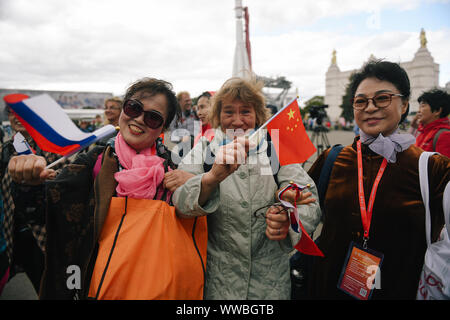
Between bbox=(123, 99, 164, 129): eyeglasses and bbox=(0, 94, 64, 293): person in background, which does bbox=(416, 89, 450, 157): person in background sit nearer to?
bbox=(123, 99, 164, 129): eyeglasses

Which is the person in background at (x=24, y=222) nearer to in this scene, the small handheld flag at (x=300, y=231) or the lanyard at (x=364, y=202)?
the small handheld flag at (x=300, y=231)

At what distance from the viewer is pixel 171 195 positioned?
138 centimetres

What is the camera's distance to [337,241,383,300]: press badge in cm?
145

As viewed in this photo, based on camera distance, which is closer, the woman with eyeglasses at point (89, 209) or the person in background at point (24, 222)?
the woman with eyeglasses at point (89, 209)

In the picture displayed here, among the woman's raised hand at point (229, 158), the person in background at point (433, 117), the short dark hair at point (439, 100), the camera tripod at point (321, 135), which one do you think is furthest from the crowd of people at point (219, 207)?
the camera tripod at point (321, 135)

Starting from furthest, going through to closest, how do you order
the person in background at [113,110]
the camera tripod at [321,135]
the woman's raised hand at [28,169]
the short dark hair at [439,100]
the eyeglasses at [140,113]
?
the camera tripod at [321,135]
the person in background at [113,110]
the short dark hair at [439,100]
the eyeglasses at [140,113]
the woman's raised hand at [28,169]

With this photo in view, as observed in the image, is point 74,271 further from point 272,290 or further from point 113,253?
point 272,290

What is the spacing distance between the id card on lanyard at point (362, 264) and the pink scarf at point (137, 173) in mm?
1249

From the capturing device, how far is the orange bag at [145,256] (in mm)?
1101

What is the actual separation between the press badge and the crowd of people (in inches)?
1.5

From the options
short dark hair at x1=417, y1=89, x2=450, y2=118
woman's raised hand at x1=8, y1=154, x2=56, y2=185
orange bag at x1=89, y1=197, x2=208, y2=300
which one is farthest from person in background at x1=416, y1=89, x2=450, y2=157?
woman's raised hand at x1=8, y1=154, x2=56, y2=185

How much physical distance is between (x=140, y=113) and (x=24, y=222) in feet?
3.55

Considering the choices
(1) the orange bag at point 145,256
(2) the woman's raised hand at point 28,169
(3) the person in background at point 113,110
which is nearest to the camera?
(1) the orange bag at point 145,256
